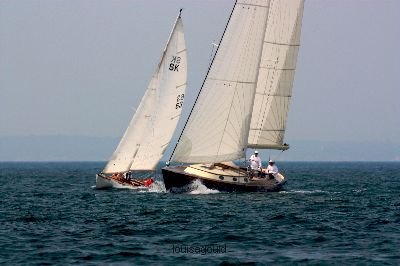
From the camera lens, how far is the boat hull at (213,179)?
54.9 m

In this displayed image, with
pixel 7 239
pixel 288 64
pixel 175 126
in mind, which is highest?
pixel 288 64

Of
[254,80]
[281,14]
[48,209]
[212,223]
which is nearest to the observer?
[212,223]

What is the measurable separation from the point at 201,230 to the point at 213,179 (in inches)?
697

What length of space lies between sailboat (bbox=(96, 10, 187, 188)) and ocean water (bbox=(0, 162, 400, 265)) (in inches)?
335

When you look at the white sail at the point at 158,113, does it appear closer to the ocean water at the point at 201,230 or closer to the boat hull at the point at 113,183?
the boat hull at the point at 113,183

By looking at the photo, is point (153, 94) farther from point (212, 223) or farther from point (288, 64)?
point (212, 223)

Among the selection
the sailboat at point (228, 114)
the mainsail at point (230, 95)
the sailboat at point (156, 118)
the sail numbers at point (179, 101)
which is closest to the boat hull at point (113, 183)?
the sailboat at point (156, 118)

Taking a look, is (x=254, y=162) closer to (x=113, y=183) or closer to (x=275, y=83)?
(x=275, y=83)

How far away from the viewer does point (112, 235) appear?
35.3 m

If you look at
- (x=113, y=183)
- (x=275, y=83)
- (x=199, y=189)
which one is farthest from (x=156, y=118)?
(x=199, y=189)

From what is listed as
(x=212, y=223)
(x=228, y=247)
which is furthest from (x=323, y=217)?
(x=228, y=247)

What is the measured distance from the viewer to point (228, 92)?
54.5m

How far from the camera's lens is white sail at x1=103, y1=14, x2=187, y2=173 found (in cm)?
6378

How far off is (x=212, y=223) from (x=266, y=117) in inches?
886
